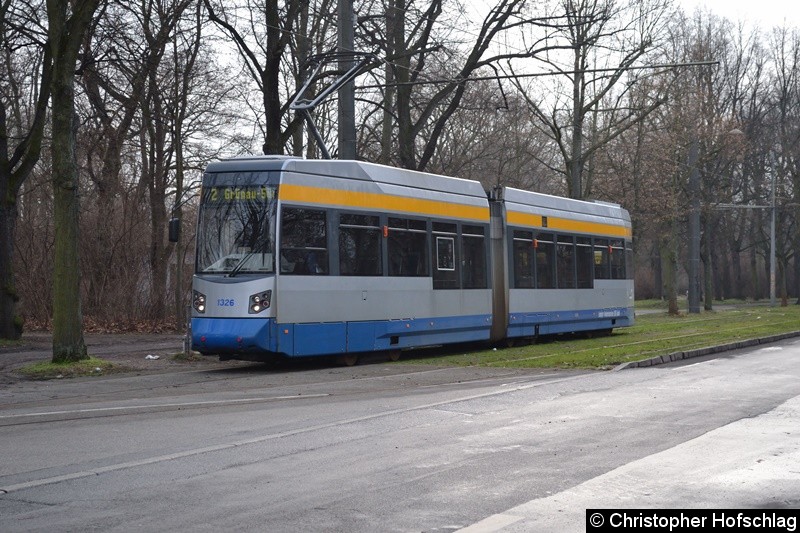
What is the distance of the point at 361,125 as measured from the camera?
37.8m

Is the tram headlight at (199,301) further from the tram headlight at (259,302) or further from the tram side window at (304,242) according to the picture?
the tram side window at (304,242)

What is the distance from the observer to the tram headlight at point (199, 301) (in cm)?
1875

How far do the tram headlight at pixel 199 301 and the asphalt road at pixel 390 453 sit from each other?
2807mm

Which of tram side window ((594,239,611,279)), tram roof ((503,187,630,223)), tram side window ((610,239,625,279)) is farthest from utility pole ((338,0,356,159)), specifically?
tram side window ((610,239,625,279))

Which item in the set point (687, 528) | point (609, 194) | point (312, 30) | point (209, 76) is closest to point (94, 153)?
point (209, 76)

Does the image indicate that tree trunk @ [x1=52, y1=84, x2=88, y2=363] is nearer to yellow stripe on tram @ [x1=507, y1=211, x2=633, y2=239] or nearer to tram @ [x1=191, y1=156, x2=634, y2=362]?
tram @ [x1=191, y1=156, x2=634, y2=362]

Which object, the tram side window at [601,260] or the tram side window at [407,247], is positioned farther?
the tram side window at [601,260]

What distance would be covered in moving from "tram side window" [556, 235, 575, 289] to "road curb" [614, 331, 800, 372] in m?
5.06

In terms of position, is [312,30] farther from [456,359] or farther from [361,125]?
[456,359]

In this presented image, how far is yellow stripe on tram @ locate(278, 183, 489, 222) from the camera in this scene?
1872cm

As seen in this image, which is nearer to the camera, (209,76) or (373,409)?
(373,409)

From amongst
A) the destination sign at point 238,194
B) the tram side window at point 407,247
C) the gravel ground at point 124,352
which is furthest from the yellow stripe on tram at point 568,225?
the destination sign at point 238,194

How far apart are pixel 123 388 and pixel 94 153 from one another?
2010 centimetres

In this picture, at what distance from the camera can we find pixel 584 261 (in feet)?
→ 96.0
